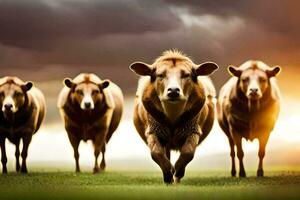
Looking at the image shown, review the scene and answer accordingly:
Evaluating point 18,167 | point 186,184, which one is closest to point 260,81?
point 186,184

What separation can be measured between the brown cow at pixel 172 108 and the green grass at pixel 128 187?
0.54m

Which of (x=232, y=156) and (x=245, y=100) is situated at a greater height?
(x=245, y=100)

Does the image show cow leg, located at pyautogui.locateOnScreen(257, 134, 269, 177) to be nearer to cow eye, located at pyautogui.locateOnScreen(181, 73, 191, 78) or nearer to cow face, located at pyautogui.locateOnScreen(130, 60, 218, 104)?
cow face, located at pyautogui.locateOnScreen(130, 60, 218, 104)

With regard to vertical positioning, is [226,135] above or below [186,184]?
above

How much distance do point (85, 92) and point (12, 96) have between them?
5.51 feet

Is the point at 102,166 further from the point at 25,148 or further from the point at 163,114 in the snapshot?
the point at 163,114

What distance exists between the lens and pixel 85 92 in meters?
17.6

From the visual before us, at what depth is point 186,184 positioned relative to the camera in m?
12.9

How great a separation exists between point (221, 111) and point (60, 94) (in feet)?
15.5

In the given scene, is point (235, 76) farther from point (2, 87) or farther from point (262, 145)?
point (2, 87)

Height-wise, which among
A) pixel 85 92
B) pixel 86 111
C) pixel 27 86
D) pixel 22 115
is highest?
pixel 27 86

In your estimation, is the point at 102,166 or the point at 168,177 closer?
the point at 168,177

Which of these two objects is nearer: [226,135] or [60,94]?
[226,135]

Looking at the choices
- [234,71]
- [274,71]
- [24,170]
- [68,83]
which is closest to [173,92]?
[234,71]
